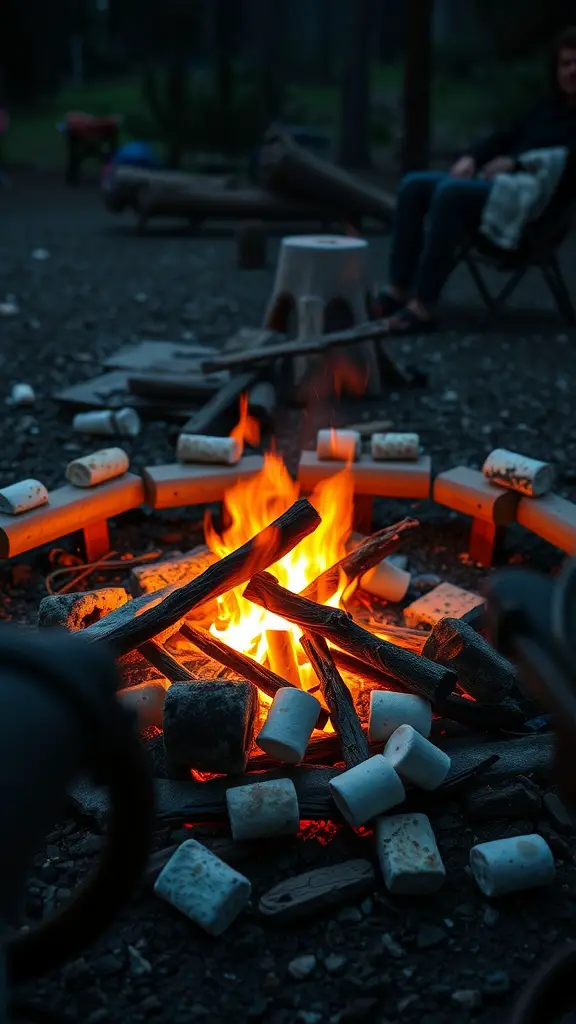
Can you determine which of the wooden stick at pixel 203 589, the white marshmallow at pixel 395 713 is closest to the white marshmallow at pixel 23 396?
the wooden stick at pixel 203 589

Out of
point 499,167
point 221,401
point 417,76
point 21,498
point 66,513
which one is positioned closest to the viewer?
point 21,498

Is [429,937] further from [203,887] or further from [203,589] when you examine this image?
[203,589]

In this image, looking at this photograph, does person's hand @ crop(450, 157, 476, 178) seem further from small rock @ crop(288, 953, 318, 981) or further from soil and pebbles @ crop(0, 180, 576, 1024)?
small rock @ crop(288, 953, 318, 981)

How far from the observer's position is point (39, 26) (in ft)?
67.4

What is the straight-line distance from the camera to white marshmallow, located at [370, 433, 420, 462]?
3.22 m

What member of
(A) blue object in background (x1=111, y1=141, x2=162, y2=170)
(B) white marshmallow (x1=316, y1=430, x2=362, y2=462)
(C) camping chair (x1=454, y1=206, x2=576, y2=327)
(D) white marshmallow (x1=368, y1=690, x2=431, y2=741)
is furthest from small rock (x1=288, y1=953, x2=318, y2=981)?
(A) blue object in background (x1=111, y1=141, x2=162, y2=170)

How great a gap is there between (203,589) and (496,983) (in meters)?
1.07

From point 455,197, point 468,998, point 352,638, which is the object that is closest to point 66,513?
point 352,638

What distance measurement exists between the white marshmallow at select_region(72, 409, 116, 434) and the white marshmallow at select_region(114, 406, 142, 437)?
0.08 ft

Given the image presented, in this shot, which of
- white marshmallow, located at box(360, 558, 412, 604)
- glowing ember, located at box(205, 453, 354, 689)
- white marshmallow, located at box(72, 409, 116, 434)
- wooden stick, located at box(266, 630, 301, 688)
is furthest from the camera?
white marshmallow, located at box(72, 409, 116, 434)

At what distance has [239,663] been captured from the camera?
7.59ft

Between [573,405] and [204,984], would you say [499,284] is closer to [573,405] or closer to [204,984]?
[573,405]

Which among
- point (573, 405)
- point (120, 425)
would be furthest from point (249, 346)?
point (573, 405)

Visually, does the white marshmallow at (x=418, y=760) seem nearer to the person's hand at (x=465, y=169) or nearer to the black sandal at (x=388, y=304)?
the black sandal at (x=388, y=304)
